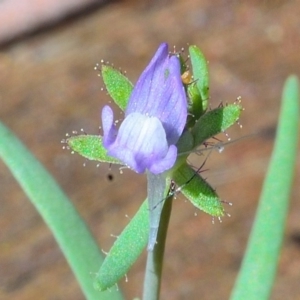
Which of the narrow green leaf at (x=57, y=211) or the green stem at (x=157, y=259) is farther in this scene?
the narrow green leaf at (x=57, y=211)

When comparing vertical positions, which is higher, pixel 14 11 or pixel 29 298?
pixel 14 11

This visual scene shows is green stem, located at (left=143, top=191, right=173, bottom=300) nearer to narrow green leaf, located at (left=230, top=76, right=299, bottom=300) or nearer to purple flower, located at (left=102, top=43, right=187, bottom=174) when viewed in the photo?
purple flower, located at (left=102, top=43, right=187, bottom=174)

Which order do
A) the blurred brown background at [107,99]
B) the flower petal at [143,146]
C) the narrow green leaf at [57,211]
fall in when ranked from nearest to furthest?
1. the flower petal at [143,146]
2. the narrow green leaf at [57,211]
3. the blurred brown background at [107,99]

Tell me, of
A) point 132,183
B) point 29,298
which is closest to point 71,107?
point 132,183

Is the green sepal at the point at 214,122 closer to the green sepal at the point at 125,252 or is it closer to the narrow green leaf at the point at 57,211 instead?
the green sepal at the point at 125,252

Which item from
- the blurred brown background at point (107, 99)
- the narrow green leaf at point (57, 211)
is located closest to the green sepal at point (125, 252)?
the narrow green leaf at point (57, 211)

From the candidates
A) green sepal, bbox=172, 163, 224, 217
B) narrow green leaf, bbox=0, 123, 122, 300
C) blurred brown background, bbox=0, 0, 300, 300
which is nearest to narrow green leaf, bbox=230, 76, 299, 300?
narrow green leaf, bbox=0, 123, 122, 300

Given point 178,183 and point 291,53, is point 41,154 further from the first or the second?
point 178,183
